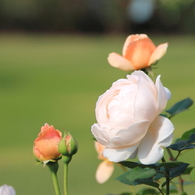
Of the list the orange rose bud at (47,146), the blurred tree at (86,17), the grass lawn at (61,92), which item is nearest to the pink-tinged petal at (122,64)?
the orange rose bud at (47,146)

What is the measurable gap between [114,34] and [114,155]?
1694 centimetres

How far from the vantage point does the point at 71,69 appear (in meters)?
11.9

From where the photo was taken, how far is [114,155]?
1.28 ft

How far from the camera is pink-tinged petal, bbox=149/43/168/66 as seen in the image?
0.57 m

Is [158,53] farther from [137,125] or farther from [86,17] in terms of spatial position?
[86,17]

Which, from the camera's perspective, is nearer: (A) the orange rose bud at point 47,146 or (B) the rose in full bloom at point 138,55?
(A) the orange rose bud at point 47,146

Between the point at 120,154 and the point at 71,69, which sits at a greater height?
the point at 71,69

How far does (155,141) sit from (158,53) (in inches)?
8.3

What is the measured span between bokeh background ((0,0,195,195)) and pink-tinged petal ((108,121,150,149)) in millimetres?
121

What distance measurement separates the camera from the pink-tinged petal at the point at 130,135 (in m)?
0.38

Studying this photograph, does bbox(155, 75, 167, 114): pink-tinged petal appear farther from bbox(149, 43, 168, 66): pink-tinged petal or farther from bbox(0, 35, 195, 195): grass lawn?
bbox(0, 35, 195, 195): grass lawn

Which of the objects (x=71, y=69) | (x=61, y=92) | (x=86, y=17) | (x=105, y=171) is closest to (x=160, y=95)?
(x=105, y=171)

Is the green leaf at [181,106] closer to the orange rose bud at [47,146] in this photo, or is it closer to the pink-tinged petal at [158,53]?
the pink-tinged petal at [158,53]

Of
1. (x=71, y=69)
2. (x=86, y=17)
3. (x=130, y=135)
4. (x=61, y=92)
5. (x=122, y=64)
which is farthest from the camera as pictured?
(x=86, y=17)
